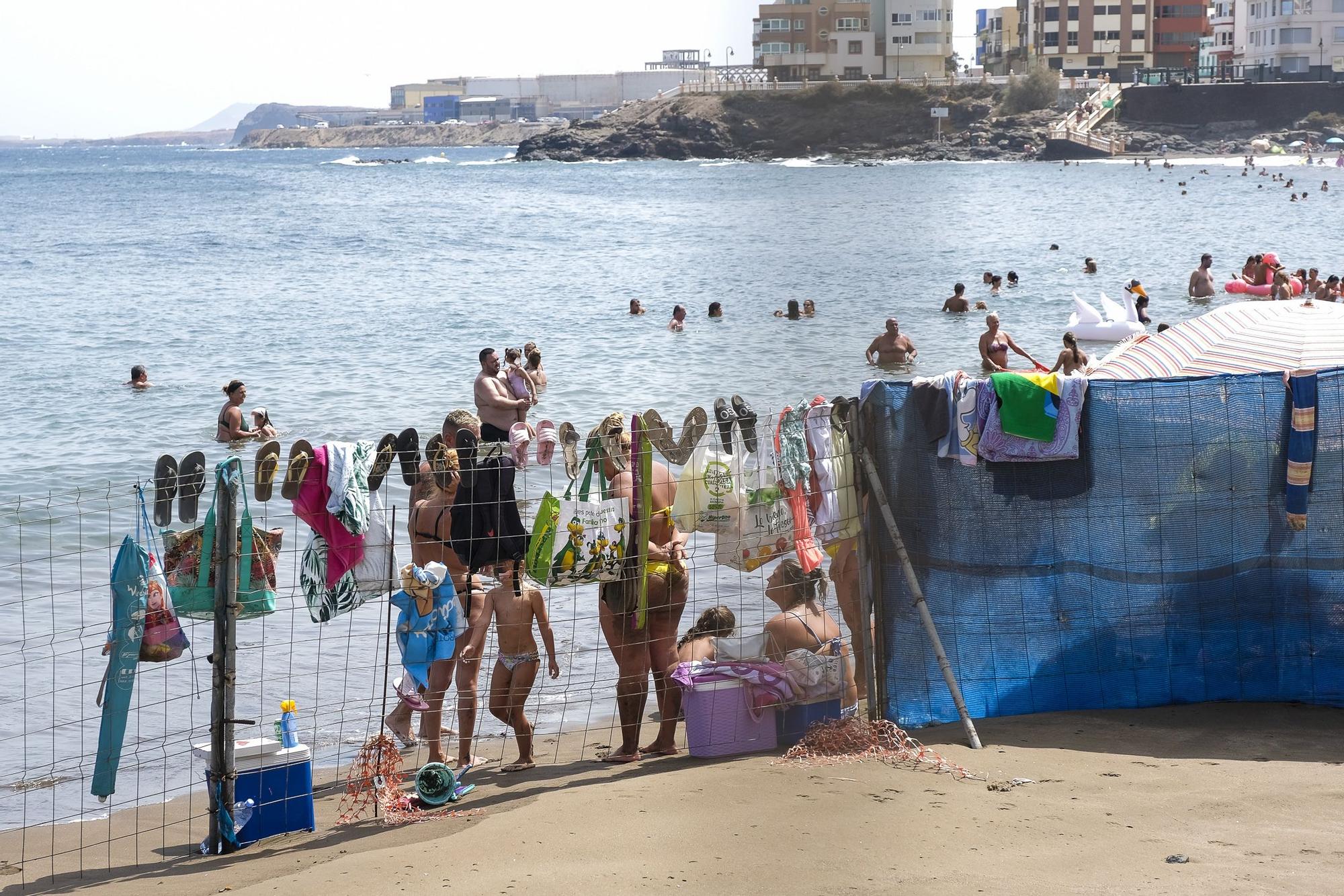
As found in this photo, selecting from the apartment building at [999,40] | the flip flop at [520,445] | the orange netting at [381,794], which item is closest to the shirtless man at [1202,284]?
the flip flop at [520,445]

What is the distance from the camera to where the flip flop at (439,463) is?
5848 mm

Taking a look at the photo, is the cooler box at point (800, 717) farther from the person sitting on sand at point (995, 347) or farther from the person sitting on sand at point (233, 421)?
the person sitting on sand at point (995, 347)

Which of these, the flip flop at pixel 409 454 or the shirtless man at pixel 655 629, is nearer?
the flip flop at pixel 409 454

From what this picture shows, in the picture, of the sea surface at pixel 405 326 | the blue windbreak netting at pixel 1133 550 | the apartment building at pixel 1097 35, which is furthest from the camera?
the apartment building at pixel 1097 35

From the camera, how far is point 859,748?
18.5 feet

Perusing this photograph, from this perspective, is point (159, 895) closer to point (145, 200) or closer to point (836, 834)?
point (836, 834)

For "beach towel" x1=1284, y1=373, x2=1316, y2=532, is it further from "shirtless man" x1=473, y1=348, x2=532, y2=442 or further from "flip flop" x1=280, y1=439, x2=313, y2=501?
"shirtless man" x1=473, y1=348, x2=532, y2=442

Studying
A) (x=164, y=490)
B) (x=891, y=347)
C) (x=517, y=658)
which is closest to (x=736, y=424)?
(x=517, y=658)

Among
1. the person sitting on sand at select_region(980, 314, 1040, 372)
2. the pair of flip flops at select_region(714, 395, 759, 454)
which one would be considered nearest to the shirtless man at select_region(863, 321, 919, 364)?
the person sitting on sand at select_region(980, 314, 1040, 372)

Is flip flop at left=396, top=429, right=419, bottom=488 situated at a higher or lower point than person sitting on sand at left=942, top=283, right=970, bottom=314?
lower

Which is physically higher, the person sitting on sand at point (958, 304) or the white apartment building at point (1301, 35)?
the white apartment building at point (1301, 35)

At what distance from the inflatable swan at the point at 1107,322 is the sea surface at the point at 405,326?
29 cm

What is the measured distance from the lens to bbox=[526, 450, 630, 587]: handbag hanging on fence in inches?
228

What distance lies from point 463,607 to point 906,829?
7.43 feet
